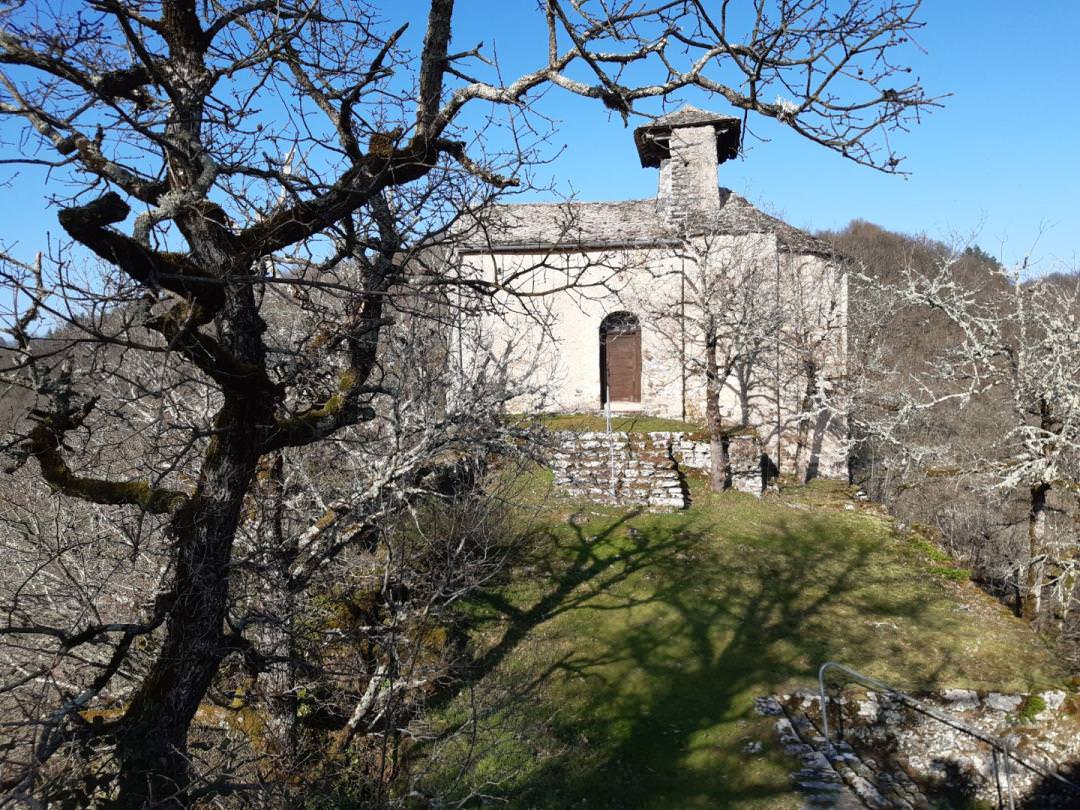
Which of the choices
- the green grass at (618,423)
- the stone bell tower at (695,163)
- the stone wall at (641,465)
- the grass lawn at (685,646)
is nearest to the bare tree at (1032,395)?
the grass lawn at (685,646)

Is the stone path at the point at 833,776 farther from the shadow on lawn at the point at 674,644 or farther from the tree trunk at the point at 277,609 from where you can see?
the tree trunk at the point at 277,609

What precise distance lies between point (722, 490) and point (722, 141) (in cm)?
1095

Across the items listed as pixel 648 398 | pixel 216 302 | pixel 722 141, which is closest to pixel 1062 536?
pixel 648 398

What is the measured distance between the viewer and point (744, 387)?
19047mm

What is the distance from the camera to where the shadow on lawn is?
757 cm

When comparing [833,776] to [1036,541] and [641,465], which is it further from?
[641,465]

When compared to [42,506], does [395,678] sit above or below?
below

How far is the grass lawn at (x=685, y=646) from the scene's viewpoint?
7.63m

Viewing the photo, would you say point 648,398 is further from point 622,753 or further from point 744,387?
point 622,753

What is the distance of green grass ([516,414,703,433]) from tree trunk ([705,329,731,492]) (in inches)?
69.3

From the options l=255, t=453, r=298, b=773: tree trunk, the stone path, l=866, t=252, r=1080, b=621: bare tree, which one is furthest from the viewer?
l=866, t=252, r=1080, b=621: bare tree

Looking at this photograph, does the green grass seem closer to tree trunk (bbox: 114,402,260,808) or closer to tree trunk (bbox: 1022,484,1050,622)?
tree trunk (bbox: 1022,484,1050,622)

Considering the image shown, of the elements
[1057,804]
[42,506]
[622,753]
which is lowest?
[1057,804]

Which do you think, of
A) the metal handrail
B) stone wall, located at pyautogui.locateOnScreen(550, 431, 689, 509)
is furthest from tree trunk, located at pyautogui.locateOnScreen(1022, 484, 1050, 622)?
stone wall, located at pyautogui.locateOnScreen(550, 431, 689, 509)
